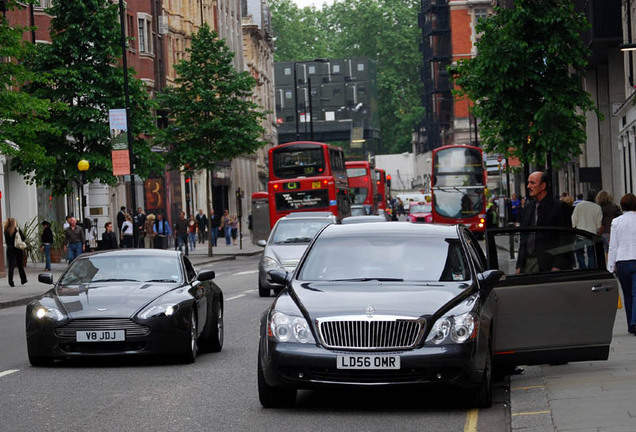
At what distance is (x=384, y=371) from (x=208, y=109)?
153ft

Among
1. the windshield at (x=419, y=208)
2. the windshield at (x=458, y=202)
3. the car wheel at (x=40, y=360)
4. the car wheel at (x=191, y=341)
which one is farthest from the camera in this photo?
the windshield at (x=419, y=208)

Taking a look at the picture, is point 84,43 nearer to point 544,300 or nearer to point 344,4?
point 544,300

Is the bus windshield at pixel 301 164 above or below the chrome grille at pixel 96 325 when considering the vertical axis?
above

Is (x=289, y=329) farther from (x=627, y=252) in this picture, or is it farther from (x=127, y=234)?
(x=127, y=234)

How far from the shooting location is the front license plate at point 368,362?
33.0 ft

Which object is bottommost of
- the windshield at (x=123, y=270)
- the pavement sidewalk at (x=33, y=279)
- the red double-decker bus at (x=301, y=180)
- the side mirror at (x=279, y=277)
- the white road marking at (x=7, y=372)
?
the pavement sidewalk at (x=33, y=279)

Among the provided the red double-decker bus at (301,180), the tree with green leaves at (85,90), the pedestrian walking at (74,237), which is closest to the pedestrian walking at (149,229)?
the red double-decker bus at (301,180)

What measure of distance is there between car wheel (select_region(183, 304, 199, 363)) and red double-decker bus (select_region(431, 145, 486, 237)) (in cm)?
4637

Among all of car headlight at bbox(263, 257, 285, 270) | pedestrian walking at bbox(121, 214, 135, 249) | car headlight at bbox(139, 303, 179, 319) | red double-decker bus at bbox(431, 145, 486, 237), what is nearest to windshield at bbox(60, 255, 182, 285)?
car headlight at bbox(139, 303, 179, 319)

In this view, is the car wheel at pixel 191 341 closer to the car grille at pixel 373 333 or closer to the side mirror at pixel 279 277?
the side mirror at pixel 279 277

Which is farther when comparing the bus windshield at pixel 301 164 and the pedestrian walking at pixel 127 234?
the bus windshield at pixel 301 164

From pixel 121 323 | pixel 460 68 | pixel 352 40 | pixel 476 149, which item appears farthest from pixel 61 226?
pixel 352 40

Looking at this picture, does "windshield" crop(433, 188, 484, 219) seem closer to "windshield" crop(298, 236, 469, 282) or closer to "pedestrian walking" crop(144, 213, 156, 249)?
"pedestrian walking" crop(144, 213, 156, 249)

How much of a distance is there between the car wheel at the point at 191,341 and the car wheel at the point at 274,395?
3724mm
